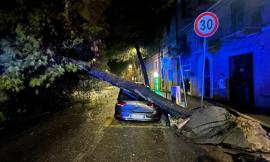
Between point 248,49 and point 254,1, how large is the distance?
2.42 m

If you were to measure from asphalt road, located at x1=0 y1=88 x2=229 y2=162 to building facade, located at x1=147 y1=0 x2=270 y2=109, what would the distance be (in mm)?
5007

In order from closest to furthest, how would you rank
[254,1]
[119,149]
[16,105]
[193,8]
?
[119,149], [254,1], [16,105], [193,8]

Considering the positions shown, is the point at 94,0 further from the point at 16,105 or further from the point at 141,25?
the point at 141,25

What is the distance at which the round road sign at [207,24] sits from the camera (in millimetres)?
8883

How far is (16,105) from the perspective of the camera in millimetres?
13805

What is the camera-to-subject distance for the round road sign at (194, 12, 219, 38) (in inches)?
350

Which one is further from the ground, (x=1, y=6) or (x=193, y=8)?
(x=193, y=8)

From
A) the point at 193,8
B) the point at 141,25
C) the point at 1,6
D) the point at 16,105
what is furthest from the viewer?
the point at 141,25

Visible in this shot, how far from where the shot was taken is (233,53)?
15.9m

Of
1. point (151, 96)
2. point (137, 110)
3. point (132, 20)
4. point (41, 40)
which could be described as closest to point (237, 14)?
point (151, 96)

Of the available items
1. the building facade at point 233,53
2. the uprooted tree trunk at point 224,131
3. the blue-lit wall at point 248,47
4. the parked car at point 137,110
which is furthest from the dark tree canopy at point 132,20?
the uprooted tree trunk at point 224,131

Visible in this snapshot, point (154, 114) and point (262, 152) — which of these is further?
point (154, 114)

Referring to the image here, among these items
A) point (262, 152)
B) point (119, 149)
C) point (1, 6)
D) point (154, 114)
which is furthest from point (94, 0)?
point (262, 152)

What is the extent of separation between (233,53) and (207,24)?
7578mm
